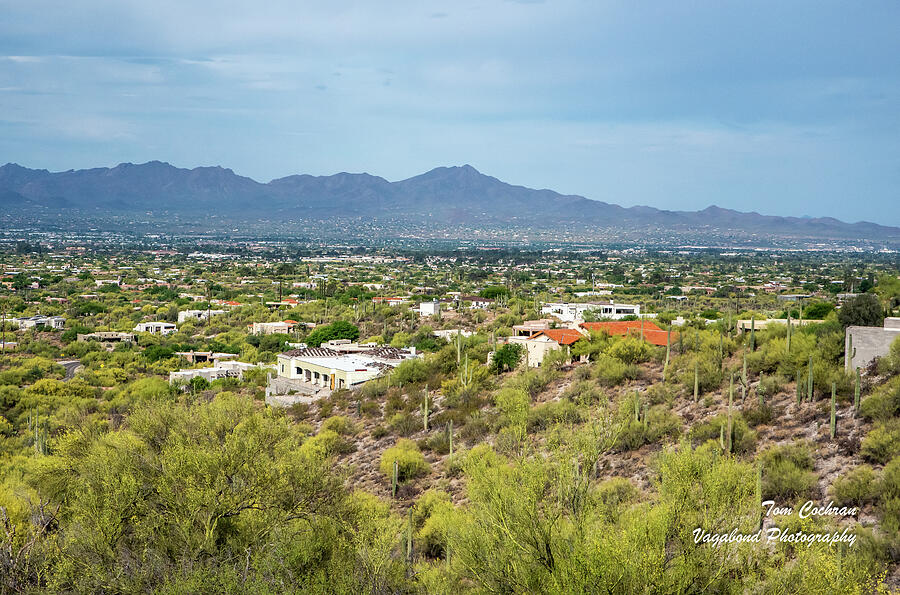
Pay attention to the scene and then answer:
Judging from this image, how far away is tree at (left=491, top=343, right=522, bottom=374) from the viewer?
2864 centimetres

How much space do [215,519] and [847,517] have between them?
32.0 ft

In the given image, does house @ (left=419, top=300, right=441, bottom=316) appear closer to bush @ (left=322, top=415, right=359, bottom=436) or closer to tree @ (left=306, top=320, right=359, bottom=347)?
tree @ (left=306, top=320, right=359, bottom=347)

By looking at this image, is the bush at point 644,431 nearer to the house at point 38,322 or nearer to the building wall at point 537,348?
the building wall at point 537,348

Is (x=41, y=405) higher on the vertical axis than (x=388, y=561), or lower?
lower

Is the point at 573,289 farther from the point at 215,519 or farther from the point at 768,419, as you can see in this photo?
the point at 215,519

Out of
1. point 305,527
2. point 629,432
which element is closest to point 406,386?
point 629,432

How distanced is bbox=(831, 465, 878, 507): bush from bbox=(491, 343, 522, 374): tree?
14912 millimetres

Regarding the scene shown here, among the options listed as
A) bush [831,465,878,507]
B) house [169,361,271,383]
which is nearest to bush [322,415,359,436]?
house [169,361,271,383]

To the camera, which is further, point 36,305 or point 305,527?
point 36,305

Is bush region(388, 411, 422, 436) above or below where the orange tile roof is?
below

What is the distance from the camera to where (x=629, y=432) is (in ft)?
61.4

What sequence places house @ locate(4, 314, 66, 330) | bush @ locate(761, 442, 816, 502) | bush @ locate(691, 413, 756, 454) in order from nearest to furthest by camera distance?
1. bush @ locate(761, 442, 816, 502)
2. bush @ locate(691, 413, 756, 454)
3. house @ locate(4, 314, 66, 330)

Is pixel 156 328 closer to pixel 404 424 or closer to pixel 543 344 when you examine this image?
pixel 543 344

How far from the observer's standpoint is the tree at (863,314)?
21562mm
